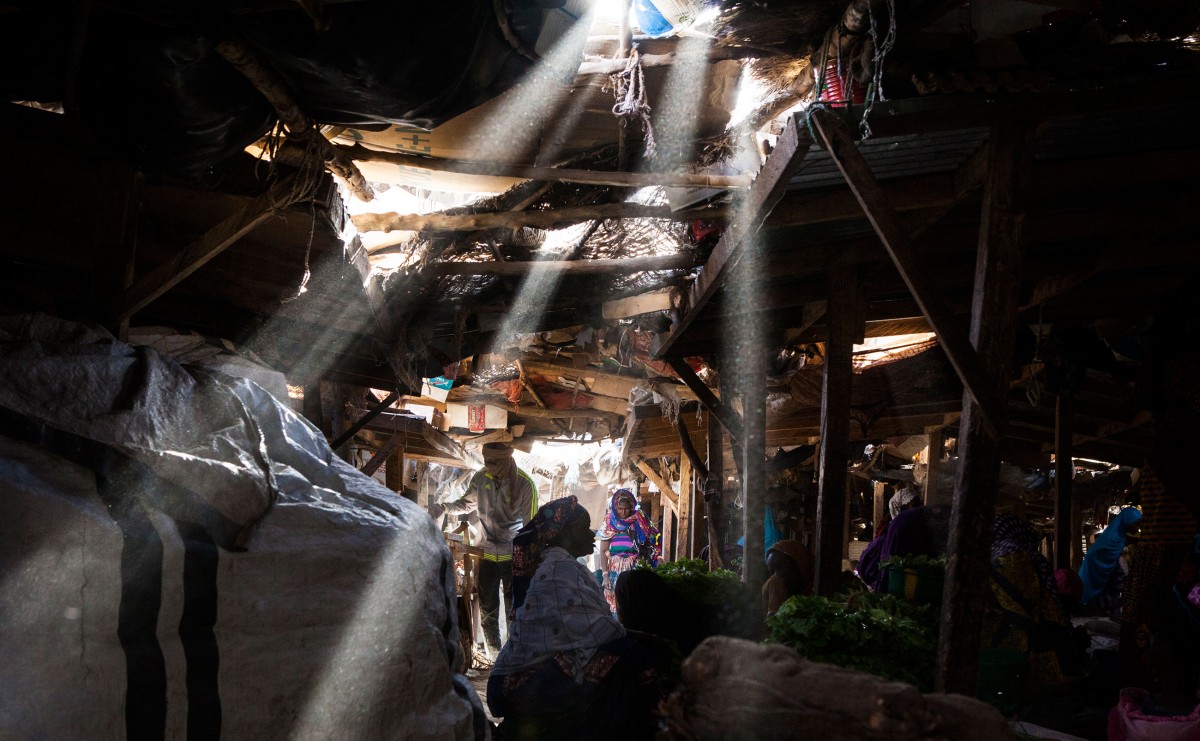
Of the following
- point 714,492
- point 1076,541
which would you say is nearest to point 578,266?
point 714,492

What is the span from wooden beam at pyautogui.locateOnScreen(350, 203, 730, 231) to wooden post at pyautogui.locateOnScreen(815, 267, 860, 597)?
109cm

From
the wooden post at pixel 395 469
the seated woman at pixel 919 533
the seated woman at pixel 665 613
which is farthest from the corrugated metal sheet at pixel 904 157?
the wooden post at pixel 395 469

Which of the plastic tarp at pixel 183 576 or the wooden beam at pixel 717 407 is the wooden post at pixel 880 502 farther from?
the plastic tarp at pixel 183 576

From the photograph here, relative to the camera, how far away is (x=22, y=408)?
10.1ft

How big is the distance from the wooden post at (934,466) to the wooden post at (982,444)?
24.9 ft

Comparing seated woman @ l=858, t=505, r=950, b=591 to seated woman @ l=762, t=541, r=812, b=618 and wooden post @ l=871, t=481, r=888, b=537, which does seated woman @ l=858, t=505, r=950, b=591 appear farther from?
wooden post @ l=871, t=481, r=888, b=537

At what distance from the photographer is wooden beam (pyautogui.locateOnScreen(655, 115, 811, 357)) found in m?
3.72

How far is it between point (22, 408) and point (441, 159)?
2.73 m

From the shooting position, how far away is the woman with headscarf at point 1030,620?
5422 mm

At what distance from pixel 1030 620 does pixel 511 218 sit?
14.2ft

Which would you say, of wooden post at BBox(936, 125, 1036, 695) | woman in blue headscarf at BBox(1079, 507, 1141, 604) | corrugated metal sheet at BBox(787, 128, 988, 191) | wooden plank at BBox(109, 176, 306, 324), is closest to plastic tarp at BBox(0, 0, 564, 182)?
wooden plank at BBox(109, 176, 306, 324)

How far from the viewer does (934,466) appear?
1143 cm

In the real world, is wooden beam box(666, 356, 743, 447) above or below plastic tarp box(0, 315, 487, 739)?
above

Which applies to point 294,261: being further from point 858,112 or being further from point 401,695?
point 858,112
